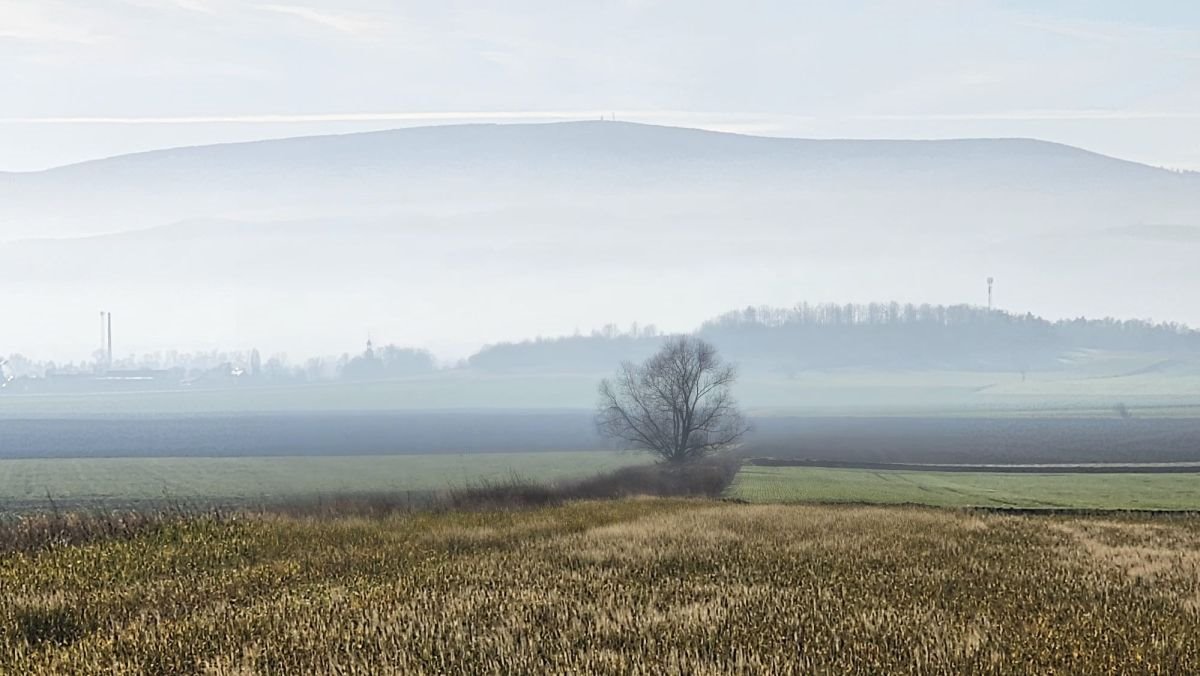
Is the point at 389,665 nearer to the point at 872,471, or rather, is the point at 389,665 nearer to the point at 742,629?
the point at 742,629

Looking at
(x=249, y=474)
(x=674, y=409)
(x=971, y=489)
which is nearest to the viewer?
(x=971, y=489)

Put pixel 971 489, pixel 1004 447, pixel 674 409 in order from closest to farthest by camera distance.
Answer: pixel 971 489 < pixel 674 409 < pixel 1004 447

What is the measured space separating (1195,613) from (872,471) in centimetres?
9052

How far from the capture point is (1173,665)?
421 inches

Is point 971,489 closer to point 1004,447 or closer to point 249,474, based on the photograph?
point 249,474

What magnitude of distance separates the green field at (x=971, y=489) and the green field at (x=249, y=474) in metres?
23.5

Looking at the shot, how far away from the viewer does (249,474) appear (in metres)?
111

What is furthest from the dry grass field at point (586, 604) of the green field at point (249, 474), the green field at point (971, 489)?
the green field at point (249, 474)

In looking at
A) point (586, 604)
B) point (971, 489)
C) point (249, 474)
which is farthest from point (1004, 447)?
point (586, 604)

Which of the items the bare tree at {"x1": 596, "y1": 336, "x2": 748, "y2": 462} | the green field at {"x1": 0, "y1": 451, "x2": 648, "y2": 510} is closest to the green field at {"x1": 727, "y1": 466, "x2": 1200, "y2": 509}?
the bare tree at {"x1": 596, "y1": 336, "x2": 748, "y2": 462}

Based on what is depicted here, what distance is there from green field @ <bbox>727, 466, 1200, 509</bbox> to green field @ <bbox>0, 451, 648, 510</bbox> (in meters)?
23.5

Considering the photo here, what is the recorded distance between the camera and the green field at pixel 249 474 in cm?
8419

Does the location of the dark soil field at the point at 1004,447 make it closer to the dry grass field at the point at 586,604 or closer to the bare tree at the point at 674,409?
the bare tree at the point at 674,409

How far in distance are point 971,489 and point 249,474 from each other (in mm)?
72849
